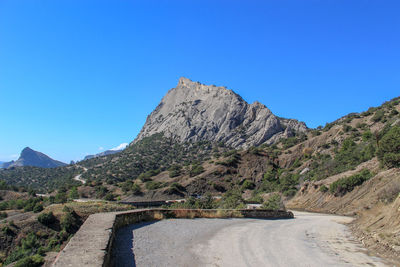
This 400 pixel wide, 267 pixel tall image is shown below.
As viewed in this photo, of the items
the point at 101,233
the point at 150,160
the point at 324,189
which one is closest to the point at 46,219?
the point at 101,233

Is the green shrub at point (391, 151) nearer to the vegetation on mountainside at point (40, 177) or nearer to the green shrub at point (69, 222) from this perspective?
the green shrub at point (69, 222)

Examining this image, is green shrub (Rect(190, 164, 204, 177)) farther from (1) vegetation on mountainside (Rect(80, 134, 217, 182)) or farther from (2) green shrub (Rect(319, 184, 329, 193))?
(2) green shrub (Rect(319, 184, 329, 193))

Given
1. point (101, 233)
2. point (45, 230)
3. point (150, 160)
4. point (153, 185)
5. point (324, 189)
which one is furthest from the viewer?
point (150, 160)

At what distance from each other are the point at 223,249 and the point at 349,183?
32738 millimetres

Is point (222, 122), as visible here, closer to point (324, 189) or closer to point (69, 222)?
point (324, 189)

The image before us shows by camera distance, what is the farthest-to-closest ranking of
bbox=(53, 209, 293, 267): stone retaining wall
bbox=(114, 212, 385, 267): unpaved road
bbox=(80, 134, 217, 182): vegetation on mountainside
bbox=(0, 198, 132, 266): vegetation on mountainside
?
bbox=(80, 134, 217, 182): vegetation on mountainside → bbox=(0, 198, 132, 266): vegetation on mountainside → bbox=(114, 212, 385, 267): unpaved road → bbox=(53, 209, 293, 267): stone retaining wall

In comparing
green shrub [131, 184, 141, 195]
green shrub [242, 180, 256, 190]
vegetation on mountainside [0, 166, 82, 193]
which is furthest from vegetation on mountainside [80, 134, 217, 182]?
green shrub [242, 180, 256, 190]

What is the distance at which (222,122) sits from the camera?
5295 inches

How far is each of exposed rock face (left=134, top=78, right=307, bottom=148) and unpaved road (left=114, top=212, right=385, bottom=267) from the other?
107m

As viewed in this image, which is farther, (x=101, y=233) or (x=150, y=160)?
(x=150, y=160)

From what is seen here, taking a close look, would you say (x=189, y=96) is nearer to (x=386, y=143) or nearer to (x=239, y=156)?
(x=239, y=156)

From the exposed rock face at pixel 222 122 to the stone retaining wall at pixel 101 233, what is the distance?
103633mm

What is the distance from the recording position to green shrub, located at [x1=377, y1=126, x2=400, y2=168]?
107ft

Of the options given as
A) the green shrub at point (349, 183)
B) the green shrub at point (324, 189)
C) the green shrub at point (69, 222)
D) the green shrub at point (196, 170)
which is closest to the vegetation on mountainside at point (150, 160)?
the green shrub at point (196, 170)
